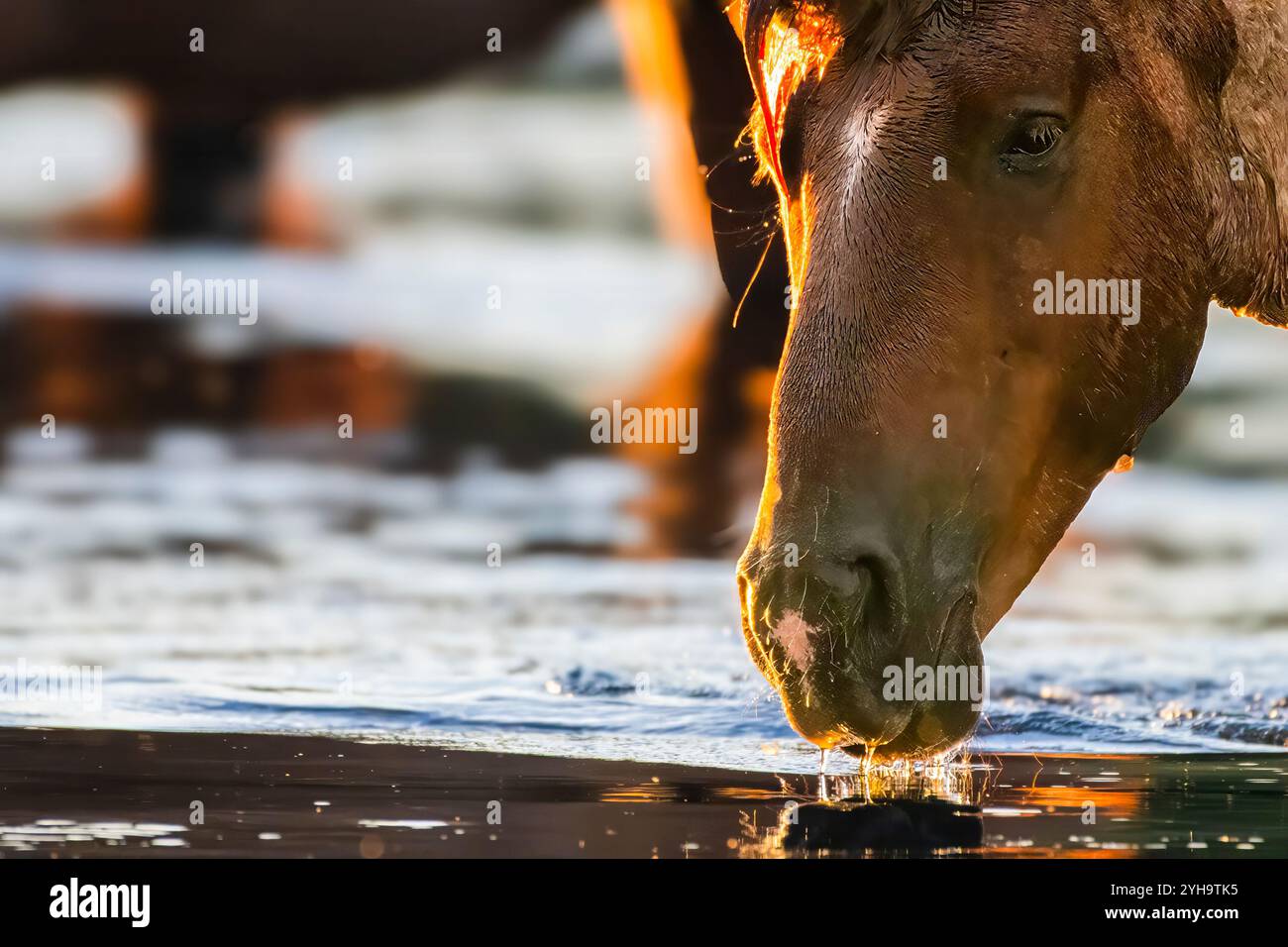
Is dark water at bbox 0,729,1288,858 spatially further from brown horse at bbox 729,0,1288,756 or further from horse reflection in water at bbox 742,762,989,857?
brown horse at bbox 729,0,1288,756

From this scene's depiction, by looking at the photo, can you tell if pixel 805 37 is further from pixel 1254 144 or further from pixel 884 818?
pixel 884 818

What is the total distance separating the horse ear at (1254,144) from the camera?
10.9ft

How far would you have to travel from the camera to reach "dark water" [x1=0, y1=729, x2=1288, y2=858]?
3.44 m

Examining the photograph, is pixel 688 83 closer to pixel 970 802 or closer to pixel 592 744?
pixel 592 744

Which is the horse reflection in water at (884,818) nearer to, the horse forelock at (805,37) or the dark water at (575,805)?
the dark water at (575,805)

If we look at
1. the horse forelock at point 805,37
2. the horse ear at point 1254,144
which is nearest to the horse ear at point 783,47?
the horse forelock at point 805,37

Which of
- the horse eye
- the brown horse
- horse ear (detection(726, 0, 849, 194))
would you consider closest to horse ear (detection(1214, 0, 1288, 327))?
the brown horse

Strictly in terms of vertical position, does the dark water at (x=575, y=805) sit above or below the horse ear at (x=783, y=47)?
below

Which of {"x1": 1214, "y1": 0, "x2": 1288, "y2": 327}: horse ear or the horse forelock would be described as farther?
{"x1": 1214, "y1": 0, "x2": 1288, "y2": 327}: horse ear

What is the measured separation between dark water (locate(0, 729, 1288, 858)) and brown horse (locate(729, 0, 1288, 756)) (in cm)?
71

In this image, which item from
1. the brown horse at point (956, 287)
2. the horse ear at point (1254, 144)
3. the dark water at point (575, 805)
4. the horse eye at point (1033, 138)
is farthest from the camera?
the dark water at point (575, 805)

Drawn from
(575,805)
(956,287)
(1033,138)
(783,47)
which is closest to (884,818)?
(575,805)

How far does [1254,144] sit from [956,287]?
84cm
